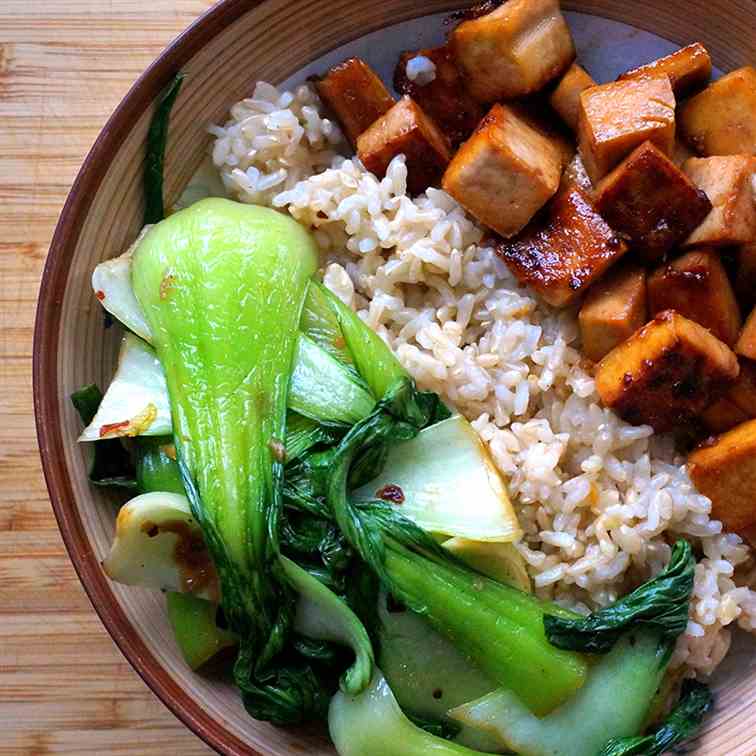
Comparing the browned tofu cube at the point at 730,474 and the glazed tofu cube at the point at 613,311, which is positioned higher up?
the glazed tofu cube at the point at 613,311

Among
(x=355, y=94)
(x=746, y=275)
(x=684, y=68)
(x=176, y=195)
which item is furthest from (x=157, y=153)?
(x=746, y=275)

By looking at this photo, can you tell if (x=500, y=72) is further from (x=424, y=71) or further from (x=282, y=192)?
(x=282, y=192)

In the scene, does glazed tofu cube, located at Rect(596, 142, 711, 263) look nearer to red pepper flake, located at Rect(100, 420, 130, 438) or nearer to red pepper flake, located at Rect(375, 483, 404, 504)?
red pepper flake, located at Rect(375, 483, 404, 504)

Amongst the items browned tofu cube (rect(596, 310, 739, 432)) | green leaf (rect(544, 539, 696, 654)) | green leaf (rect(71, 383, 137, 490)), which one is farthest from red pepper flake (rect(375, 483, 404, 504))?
green leaf (rect(71, 383, 137, 490))

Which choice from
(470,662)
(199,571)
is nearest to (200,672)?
(199,571)

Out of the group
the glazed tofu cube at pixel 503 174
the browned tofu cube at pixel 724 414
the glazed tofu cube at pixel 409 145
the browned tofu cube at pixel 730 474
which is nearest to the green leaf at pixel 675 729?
the browned tofu cube at pixel 730 474

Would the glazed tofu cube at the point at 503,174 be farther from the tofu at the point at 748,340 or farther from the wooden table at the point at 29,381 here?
the wooden table at the point at 29,381
